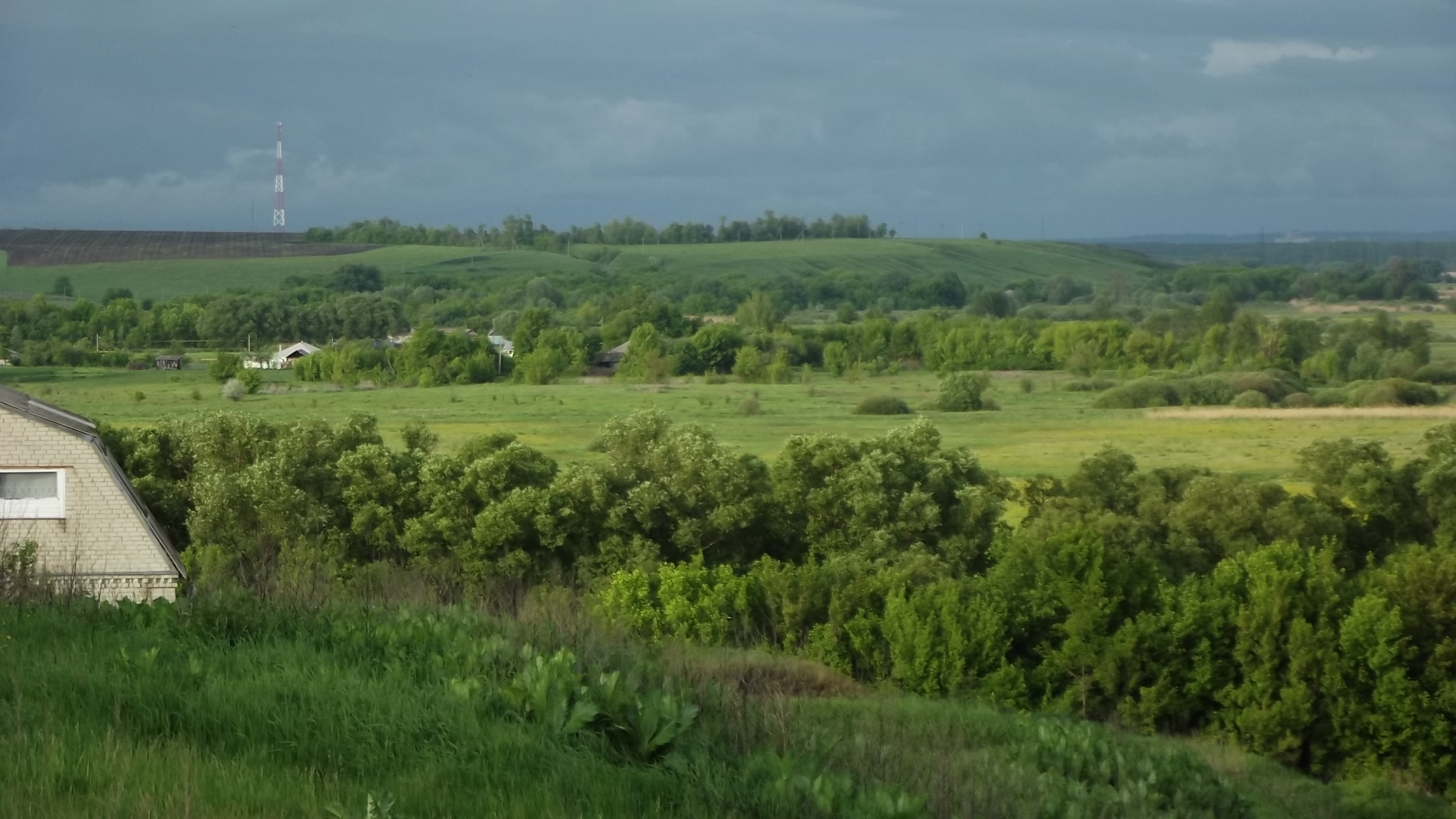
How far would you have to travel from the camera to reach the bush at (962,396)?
52688 millimetres

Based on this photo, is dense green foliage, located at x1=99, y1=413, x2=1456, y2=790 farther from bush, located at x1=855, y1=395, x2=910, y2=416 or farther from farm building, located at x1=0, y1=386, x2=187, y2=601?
bush, located at x1=855, y1=395, x2=910, y2=416

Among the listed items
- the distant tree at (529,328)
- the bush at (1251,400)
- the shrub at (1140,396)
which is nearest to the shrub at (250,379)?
the distant tree at (529,328)

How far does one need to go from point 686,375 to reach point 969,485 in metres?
32.5

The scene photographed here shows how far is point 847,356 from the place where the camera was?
64.6m

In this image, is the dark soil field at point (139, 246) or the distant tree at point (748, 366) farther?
the dark soil field at point (139, 246)

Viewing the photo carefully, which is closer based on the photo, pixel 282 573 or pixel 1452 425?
pixel 282 573

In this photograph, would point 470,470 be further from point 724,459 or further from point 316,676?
point 316,676

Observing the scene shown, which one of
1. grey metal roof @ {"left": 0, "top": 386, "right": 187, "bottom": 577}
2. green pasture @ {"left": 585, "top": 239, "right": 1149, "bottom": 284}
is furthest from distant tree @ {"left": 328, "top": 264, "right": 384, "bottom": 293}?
grey metal roof @ {"left": 0, "top": 386, "right": 187, "bottom": 577}

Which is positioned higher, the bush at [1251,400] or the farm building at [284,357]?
the farm building at [284,357]

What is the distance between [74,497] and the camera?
795 inches

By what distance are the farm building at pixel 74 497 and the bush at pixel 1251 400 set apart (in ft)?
127

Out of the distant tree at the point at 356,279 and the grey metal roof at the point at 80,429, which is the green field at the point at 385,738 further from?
the distant tree at the point at 356,279

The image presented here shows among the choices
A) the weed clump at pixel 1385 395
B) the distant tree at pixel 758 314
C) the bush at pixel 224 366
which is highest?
the distant tree at pixel 758 314

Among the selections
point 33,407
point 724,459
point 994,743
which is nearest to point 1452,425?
point 724,459
